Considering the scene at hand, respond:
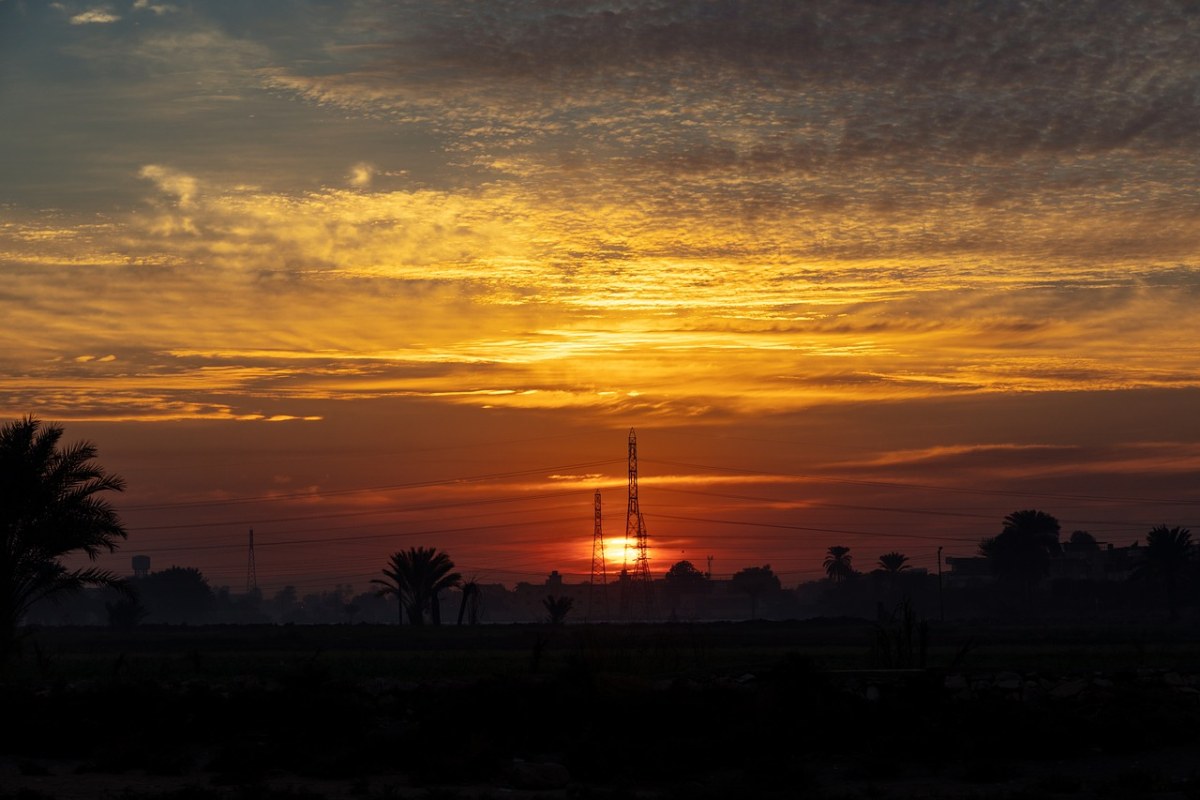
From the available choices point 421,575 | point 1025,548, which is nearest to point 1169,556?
point 1025,548

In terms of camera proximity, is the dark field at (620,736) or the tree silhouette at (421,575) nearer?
the dark field at (620,736)

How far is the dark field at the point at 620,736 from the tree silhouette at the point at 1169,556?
104958 millimetres

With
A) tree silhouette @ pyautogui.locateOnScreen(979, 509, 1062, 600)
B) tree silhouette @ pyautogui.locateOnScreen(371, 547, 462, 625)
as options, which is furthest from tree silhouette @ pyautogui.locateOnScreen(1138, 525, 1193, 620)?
tree silhouette @ pyautogui.locateOnScreen(371, 547, 462, 625)

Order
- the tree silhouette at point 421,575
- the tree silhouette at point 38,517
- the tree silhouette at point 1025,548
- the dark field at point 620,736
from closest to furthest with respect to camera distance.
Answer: the dark field at point 620,736, the tree silhouette at point 38,517, the tree silhouette at point 421,575, the tree silhouette at point 1025,548

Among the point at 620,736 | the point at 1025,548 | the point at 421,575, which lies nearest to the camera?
the point at 620,736

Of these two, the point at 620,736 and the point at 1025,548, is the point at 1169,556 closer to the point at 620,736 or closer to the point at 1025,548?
the point at 1025,548

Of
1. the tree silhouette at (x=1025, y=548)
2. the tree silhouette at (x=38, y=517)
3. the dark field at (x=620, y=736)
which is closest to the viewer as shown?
the dark field at (x=620, y=736)

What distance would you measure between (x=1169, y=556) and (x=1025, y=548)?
28.8 meters

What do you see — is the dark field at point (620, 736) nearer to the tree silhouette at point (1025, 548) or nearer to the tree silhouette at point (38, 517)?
the tree silhouette at point (38, 517)

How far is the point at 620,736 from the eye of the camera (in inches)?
923

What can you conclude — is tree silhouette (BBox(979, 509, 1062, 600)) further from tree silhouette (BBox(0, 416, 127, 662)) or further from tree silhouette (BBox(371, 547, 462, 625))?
tree silhouette (BBox(0, 416, 127, 662))

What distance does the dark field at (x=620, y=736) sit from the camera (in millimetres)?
20203

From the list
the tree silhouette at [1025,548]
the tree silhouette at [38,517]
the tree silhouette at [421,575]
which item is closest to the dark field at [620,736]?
the tree silhouette at [38,517]

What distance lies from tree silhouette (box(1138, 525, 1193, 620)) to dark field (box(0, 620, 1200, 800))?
105 metres
